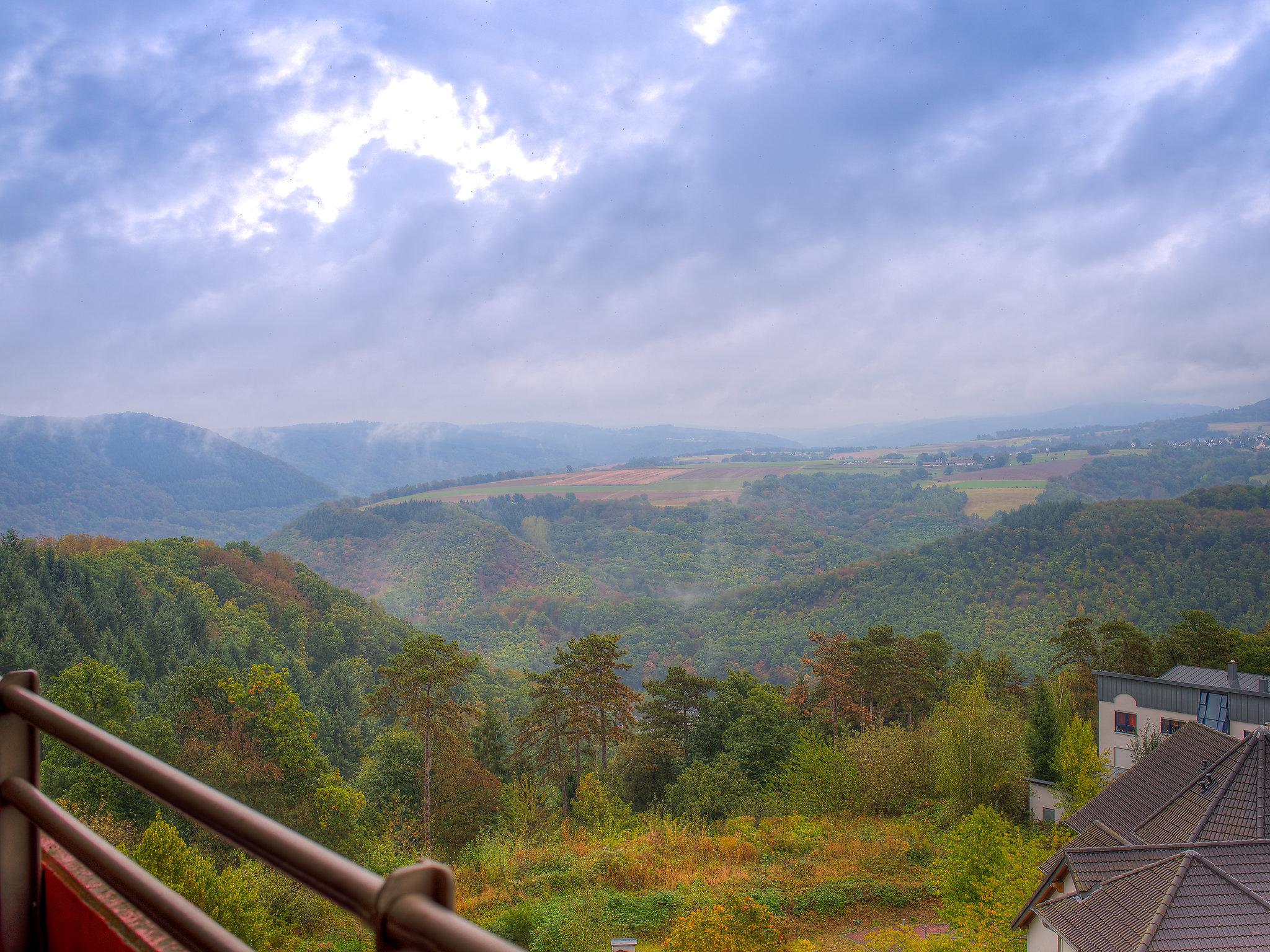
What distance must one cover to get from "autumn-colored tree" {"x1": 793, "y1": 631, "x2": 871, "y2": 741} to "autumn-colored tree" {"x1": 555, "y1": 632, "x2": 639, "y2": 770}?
8.32 meters

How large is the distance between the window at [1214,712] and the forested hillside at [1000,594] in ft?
118

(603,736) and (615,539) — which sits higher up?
(603,736)

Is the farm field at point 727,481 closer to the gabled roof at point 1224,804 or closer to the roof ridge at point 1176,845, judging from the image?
the gabled roof at point 1224,804

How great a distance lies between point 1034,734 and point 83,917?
2339 centimetres

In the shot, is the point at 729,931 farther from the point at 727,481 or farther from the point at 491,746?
the point at 727,481

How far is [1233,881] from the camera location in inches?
350

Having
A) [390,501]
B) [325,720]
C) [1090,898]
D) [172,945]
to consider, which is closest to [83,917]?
[172,945]

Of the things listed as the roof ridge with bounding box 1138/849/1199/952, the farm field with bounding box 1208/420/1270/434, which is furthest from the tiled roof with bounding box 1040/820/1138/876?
the farm field with bounding box 1208/420/1270/434

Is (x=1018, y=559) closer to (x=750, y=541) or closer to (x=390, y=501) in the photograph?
(x=750, y=541)

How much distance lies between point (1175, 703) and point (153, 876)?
1037 inches

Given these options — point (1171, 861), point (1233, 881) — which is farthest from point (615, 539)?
point (1233, 881)

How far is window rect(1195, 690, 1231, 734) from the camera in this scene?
20453 mm

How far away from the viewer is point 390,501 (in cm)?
13775

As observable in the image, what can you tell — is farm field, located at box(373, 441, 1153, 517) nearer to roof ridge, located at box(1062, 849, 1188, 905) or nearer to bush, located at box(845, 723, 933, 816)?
bush, located at box(845, 723, 933, 816)
